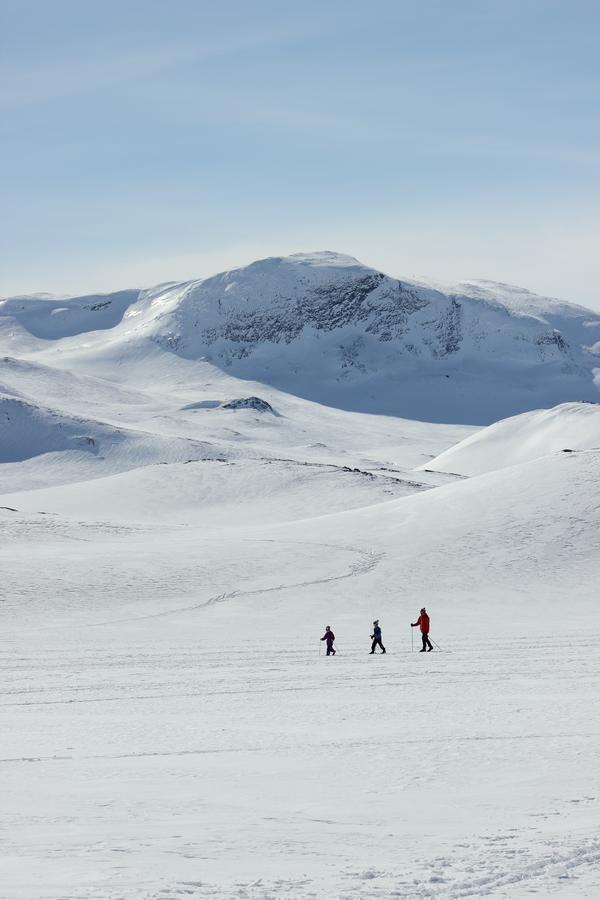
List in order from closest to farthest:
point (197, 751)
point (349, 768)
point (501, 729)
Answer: point (349, 768) → point (197, 751) → point (501, 729)

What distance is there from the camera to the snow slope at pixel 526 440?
117500mm

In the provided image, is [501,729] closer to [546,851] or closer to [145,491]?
[546,851]

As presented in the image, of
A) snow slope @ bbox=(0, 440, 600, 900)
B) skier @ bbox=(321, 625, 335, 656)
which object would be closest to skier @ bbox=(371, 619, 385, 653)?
snow slope @ bbox=(0, 440, 600, 900)

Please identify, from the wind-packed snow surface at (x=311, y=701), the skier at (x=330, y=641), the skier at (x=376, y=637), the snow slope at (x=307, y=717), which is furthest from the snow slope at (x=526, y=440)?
the skier at (x=330, y=641)

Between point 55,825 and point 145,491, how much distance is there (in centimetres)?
7126

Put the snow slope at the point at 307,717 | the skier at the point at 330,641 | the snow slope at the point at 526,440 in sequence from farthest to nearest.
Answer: the snow slope at the point at 526,440 → the skier at the point at 330,641 → the snow slope at the point at 307,717

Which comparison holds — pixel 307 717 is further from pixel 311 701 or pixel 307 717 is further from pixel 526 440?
pixel 526 440

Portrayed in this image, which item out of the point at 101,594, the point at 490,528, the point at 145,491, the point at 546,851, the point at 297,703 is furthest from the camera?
the point at 145,491

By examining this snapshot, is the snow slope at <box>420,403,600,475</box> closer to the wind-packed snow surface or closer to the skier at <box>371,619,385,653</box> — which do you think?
the wind-packed snow surface

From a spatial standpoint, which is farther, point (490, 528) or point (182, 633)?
point (490, 528)

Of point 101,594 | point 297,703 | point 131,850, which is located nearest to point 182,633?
point 101,594

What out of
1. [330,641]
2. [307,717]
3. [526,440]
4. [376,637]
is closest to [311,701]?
[307,717]

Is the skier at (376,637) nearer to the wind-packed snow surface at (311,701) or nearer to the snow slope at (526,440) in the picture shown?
the wind-packed snow surface at (311,701)

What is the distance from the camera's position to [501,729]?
722 inches
